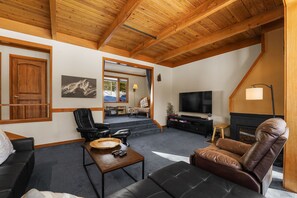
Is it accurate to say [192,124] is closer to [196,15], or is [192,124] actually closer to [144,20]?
[196,15]

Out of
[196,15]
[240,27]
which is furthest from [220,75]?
[196,15]

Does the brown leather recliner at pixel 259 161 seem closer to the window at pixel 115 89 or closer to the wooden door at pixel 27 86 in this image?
the wooden door at pixel 27 86

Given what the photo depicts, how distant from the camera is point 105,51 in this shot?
4.20 m

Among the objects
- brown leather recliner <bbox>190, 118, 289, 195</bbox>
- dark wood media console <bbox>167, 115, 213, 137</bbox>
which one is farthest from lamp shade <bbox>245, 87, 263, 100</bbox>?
dark wood media console <bbox>167, 115, 213, 137</bbox>

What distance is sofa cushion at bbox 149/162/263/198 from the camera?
1078mm

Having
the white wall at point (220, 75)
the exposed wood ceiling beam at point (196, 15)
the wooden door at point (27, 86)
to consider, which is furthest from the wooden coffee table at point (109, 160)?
the white wall at point (220, 75)

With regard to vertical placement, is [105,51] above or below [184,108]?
above

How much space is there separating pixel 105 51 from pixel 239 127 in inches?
177

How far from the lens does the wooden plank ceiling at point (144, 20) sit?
245cm

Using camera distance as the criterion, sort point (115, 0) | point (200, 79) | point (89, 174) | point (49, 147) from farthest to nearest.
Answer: point (200, 79) < point (49, 147) < point (115, 0) < point (89, 174)

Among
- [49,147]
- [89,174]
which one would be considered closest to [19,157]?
[89,174]

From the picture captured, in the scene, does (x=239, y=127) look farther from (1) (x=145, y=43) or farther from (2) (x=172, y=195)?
(1) (x=145, y=43)

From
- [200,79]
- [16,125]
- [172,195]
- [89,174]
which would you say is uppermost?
[200,79]

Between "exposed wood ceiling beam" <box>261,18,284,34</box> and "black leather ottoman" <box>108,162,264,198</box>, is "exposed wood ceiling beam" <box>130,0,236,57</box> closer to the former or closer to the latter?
"exposed wood ceiling beam" <box>261,18,284,34</box>
